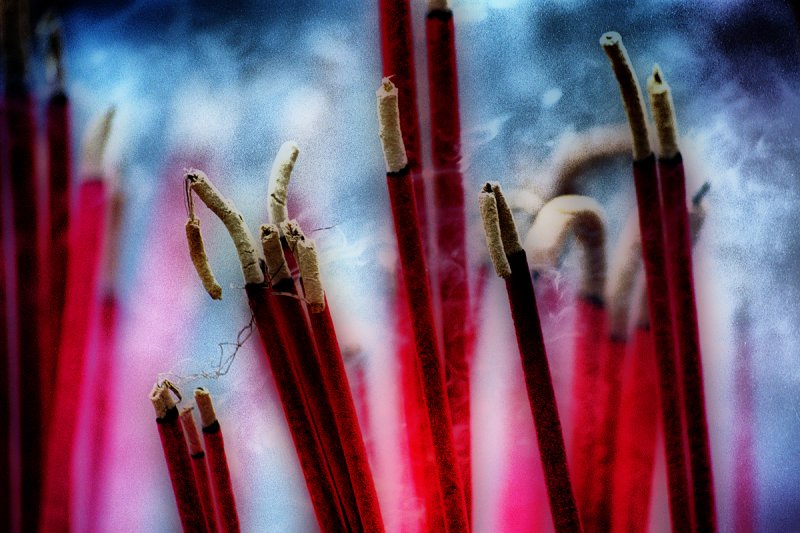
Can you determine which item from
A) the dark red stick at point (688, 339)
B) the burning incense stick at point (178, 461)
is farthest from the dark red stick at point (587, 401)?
the burning incense stick at point (178, 461)

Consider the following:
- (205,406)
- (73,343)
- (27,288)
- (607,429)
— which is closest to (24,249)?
(27,288)

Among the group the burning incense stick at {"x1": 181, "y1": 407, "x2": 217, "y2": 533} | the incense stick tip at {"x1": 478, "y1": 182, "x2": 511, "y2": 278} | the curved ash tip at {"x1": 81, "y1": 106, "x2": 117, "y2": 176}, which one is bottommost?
the burning incense stick at {"x1": 181, "y1": 407, "x2": 217, "y2": 533}

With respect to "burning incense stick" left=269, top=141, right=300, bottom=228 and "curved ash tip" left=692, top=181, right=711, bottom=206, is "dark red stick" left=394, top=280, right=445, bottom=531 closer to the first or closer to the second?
"burning incense stick" left=269, top=141, right=300, bottom=228

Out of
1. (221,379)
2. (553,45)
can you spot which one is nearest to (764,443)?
(553,45)

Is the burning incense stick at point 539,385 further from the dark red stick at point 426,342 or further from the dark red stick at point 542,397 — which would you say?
the dark red stick at point 426,342

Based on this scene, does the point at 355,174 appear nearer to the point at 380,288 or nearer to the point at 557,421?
the point at 380,288

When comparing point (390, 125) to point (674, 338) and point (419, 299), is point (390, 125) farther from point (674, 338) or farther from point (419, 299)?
point (674, 338)

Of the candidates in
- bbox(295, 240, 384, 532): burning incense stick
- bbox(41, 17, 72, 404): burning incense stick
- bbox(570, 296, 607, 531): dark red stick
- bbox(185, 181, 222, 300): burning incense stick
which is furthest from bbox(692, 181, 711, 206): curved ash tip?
bbox(41, 17, 72, 404): burning incense stick
